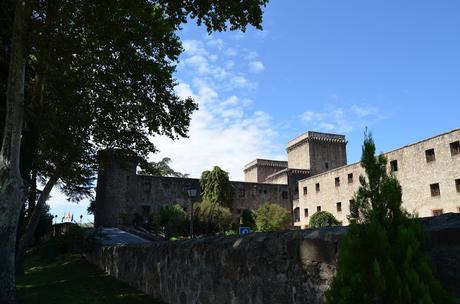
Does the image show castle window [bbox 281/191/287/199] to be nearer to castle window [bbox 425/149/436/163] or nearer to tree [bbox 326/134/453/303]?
castle window [bbox 425/149/436/163]

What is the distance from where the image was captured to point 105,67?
52.2 ft

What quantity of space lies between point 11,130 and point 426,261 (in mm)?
9573

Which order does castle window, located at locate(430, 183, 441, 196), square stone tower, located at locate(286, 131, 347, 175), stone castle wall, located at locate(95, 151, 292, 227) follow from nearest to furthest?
1. castle window, located at locate(430, 183, 441, 196)
2. stone castle wall, located at locate(95, 151, 292, 227)
3. square stone tower, located at locate(286, 131, 347, 175)

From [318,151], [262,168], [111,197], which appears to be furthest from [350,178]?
[262,168]

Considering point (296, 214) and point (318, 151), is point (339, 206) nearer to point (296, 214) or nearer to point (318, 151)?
point (296, 214)

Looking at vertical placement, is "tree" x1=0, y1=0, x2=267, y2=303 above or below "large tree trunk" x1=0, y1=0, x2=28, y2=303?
above

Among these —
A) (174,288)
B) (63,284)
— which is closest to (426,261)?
(174,288)

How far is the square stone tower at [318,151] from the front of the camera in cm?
6594

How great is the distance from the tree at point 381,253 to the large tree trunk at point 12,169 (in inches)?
337

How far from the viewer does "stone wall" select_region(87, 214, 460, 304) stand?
112 inches

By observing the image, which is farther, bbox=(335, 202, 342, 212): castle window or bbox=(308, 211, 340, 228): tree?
bbox=(335, 202, 342, 212): castle window

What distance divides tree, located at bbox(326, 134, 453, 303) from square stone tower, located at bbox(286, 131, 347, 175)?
63.4 m

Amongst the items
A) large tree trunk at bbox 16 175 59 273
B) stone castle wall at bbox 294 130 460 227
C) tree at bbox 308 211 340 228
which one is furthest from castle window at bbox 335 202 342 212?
large tree trunk at bbox 16 175 59 273

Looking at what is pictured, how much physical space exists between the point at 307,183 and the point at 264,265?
48384 mm
